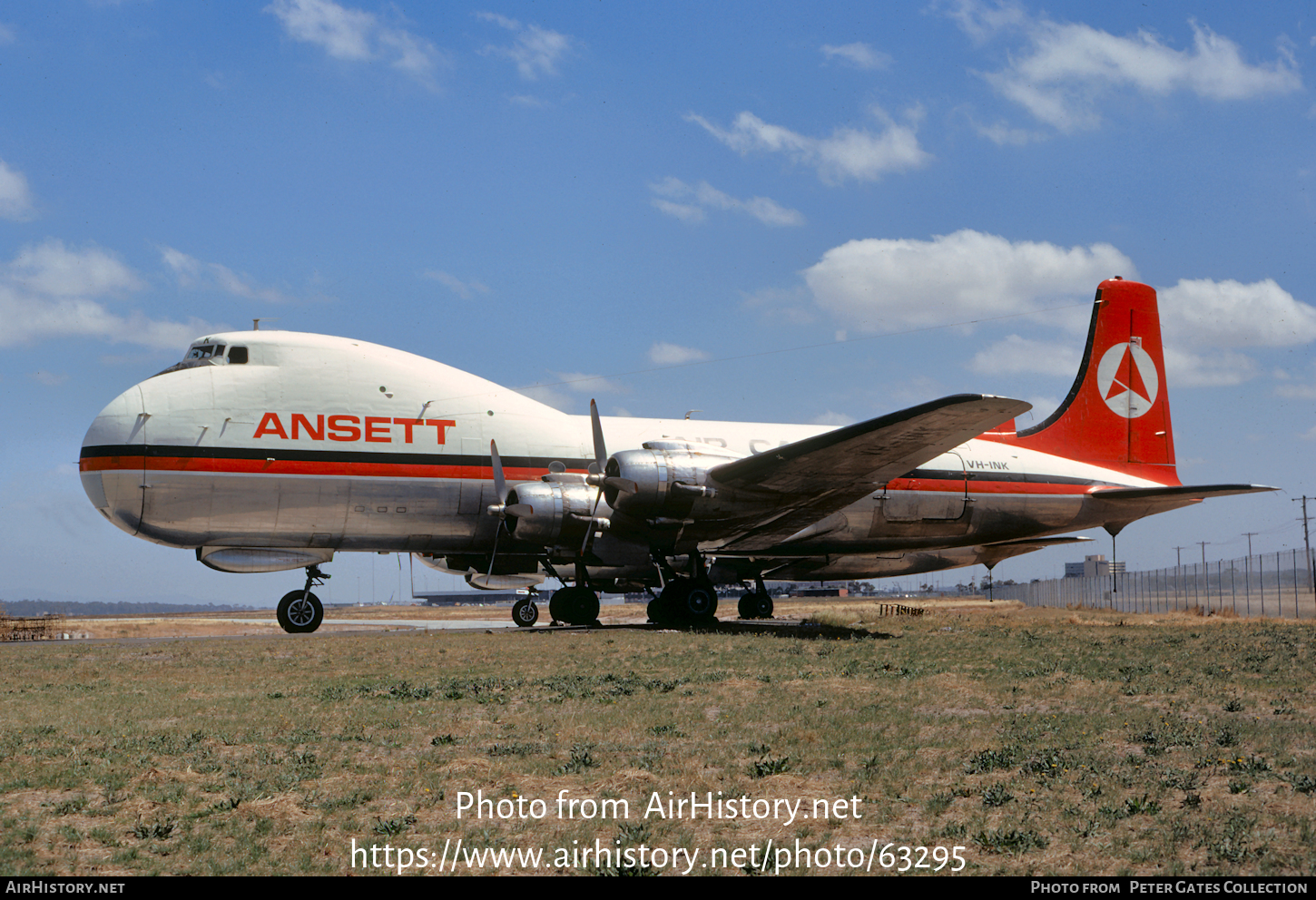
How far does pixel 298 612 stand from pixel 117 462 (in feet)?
18.4

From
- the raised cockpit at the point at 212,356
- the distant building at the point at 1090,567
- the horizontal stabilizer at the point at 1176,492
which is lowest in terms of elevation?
the distant building at the point at 1090,567

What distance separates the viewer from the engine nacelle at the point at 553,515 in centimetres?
2272

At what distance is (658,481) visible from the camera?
69.4ft

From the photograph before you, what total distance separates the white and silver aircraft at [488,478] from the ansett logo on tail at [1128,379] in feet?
13.2

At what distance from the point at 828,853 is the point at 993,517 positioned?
2482cm

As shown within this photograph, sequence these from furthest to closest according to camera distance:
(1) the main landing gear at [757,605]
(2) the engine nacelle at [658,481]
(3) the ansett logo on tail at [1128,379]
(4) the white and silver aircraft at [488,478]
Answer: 1. (1) the main landing gear at [757,605]
2. (3) the ansett logo on tail at [1128,379]
3. (4) the white and silver aircraft at [488,478]
4. (2) the engine nacelle at [658,481]

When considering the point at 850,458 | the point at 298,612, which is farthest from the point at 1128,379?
the point at 298,612

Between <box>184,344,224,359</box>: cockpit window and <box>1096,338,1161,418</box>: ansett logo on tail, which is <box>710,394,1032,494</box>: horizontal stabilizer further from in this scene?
<box>1096,338,1161,418</box>: ansett logo on tail

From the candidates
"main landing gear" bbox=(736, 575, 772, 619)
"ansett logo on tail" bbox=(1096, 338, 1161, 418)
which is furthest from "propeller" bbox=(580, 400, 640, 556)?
"ansett logo on tail" bbox=(1096, 338, 1161, 418)

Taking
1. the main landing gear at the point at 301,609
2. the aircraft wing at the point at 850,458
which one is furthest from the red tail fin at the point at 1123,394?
the main landing gear at the point at 301,609

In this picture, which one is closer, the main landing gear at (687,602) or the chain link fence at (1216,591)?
the main landing gear at (687,602)

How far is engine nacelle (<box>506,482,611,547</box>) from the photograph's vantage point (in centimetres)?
2272

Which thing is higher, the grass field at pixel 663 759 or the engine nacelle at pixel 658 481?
the engine nacelle at pixel 658 481

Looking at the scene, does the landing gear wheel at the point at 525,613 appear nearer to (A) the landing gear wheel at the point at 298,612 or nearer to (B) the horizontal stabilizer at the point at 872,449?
(A) the landing gear wheel at the point at 298,612
